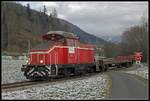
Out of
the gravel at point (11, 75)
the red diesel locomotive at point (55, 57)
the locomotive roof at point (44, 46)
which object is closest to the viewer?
the red diesel locomotive at point (55, 57)

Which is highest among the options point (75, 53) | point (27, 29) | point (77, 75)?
point (27, 29)

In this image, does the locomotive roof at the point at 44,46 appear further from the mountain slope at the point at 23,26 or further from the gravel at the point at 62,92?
the mountain slope at the point at 23,26

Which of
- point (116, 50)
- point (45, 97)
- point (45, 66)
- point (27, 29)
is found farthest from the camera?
point (27, 29)

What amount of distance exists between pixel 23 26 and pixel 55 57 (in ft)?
451

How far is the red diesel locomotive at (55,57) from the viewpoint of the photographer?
27.4 m

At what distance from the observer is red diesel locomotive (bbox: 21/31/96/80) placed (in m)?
27.4

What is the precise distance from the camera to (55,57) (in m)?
28.5

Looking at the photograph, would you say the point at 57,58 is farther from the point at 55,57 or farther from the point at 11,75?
the point at 11,75

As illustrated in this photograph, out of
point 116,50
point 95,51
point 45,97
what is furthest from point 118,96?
point 116,50

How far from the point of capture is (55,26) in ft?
533

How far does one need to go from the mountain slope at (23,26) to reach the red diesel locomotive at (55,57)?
235 feet

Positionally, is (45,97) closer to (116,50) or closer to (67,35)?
(67,35)

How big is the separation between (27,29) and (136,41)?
72.2 meters

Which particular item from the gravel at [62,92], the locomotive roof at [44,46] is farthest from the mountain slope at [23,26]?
the gravel at [62,92]
